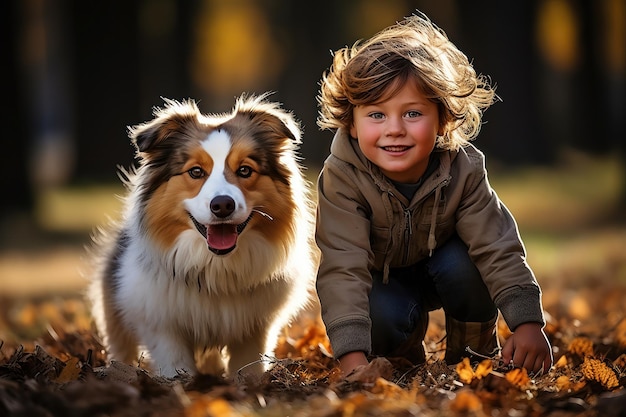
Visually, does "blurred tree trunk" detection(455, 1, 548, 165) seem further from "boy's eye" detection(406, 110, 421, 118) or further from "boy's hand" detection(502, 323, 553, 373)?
"boy's hand" detection(502, 323, 553, 373)

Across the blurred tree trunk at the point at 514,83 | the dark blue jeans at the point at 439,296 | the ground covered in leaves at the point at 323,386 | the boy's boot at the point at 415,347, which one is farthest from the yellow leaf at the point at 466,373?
the blurred tree trunk at the point at 514,83

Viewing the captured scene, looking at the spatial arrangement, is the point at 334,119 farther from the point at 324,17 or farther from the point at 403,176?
the point at 324,17

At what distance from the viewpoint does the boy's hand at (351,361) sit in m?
3.93

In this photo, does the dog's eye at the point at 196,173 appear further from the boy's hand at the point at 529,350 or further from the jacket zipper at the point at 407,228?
the boy's hand at the point at 529,350

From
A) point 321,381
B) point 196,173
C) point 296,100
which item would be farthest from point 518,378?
point 296,100

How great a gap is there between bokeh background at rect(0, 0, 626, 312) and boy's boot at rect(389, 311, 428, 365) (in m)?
1.46

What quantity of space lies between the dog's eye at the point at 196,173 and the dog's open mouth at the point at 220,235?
0.20 m

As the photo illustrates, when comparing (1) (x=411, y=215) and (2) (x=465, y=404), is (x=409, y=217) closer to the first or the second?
(1) (x=411, y=215)

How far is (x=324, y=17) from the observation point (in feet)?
81.1

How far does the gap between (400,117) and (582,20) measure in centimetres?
1864

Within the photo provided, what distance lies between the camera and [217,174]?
432 centimetres

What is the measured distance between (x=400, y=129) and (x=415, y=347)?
1266 mm

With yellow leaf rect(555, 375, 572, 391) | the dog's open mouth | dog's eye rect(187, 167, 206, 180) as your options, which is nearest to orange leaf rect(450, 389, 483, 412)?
yellow leaf rect(555, 375, 572, 391)

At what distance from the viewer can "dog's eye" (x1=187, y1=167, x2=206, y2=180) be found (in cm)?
438
